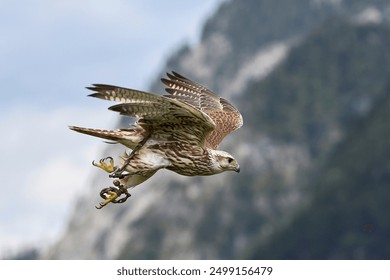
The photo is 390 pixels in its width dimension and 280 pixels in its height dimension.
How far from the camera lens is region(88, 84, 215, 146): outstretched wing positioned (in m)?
18.6

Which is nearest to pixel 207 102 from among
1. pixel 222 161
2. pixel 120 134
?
pixel 222 161

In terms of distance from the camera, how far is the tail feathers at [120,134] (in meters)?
19.5

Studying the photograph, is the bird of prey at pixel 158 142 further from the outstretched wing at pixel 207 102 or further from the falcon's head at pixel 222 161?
the outstretched wing at pixel 207 102

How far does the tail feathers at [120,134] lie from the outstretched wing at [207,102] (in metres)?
2.68

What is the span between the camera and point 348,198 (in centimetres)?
17500

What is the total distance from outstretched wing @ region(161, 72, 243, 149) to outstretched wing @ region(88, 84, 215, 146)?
2.48m

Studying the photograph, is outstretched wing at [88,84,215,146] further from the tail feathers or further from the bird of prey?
the tail feathers

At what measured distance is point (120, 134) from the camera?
19781mm

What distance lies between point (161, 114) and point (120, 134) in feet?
2.69

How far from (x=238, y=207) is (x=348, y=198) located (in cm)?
2783

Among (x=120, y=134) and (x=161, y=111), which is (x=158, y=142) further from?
(x=161, y=111)

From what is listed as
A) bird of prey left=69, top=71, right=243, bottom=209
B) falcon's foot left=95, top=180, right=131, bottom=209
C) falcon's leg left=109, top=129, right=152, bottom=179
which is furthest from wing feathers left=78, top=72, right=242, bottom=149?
falcon's foot left=95, top=180, right=131, bottom=209

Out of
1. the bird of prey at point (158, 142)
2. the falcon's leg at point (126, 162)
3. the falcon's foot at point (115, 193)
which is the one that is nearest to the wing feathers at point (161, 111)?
the bird of prey at point (158, 142)
